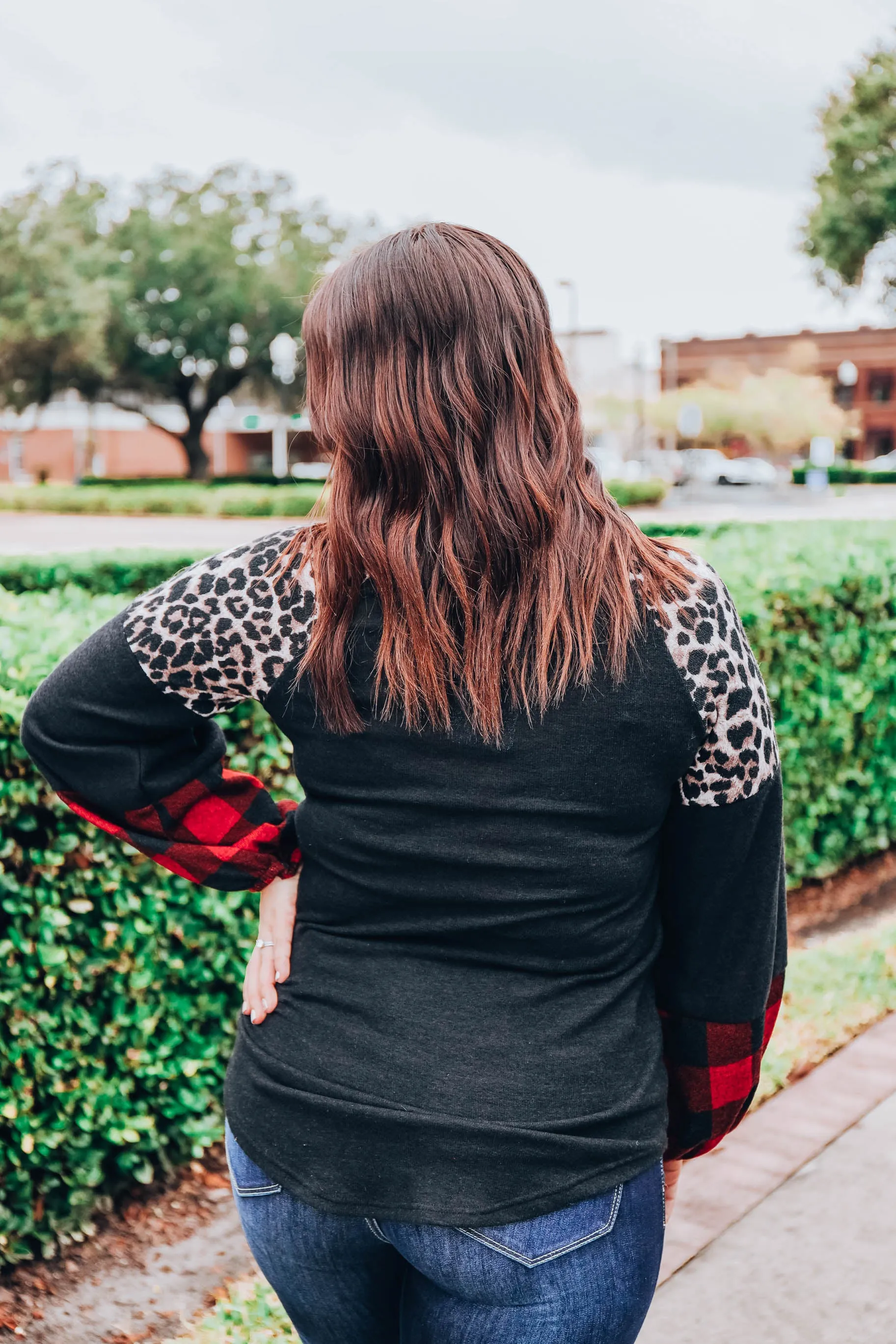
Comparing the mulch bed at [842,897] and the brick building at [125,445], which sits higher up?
the brick building at [125,445]

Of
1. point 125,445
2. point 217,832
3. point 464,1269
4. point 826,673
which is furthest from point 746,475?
point 464,1269

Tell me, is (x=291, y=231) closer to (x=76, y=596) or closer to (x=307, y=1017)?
(x=76, y=596)

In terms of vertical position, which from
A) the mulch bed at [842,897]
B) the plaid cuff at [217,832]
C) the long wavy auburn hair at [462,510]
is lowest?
the mulch bed at [842,897]

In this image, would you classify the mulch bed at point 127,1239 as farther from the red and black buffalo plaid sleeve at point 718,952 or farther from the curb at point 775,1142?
the red and black buffalo plaid sleeve at point 718,952

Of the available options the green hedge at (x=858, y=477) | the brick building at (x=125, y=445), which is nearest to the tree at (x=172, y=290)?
the brick building at (x=125, y=445)

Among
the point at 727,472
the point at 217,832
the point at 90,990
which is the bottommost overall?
the point at 90,990

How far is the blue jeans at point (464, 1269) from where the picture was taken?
4.10ft

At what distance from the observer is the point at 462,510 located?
1305mm

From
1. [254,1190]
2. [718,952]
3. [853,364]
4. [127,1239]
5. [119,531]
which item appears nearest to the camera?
[254,1190]

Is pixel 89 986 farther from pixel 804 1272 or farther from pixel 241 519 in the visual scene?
pixel 241 519

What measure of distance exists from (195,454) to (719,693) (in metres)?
45.2

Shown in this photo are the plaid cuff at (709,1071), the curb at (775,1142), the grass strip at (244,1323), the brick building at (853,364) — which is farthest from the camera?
the brick building at (853,364)

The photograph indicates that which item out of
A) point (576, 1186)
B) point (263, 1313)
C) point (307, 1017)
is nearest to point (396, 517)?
point (307, 1017)

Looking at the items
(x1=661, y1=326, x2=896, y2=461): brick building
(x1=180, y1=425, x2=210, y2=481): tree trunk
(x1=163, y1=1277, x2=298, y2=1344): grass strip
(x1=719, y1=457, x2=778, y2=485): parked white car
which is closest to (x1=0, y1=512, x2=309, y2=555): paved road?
(x1=180, y1=425, x2=210, y2=481): tree trunk
